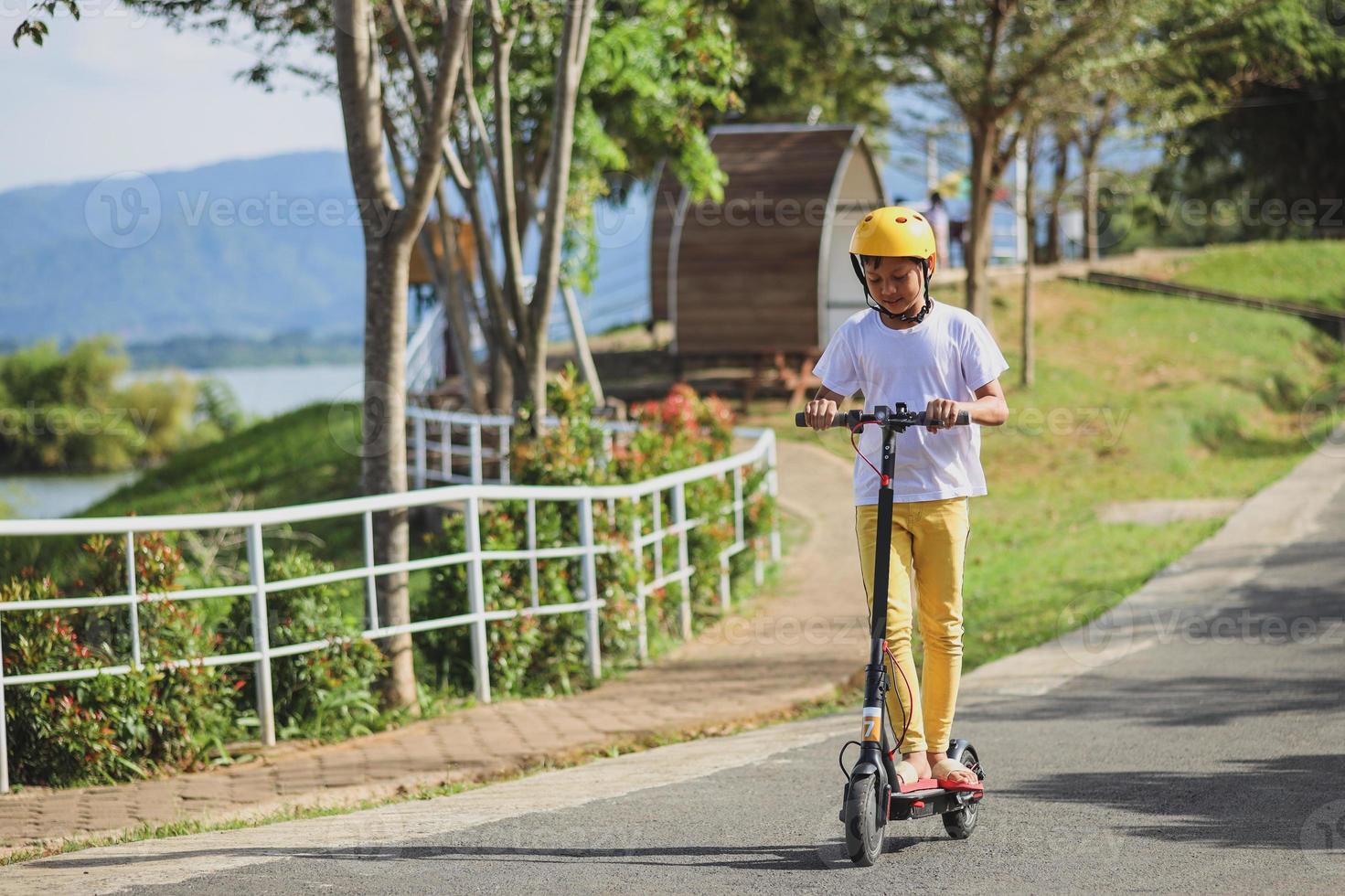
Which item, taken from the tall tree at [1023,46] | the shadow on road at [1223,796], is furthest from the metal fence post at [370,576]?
the tall tree at [1023,46]

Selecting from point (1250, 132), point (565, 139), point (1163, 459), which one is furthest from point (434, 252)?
point (1250, 132)

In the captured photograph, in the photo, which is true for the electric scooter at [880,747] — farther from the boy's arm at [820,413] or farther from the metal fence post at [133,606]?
the metal fence post at [133,606]

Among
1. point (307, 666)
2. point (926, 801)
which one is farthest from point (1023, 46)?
point (926, 801)

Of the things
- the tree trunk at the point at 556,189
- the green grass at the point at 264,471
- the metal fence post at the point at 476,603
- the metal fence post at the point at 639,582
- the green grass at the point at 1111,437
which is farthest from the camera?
the green grass at the point at 264,471

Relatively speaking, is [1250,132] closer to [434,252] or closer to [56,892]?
[434,252]

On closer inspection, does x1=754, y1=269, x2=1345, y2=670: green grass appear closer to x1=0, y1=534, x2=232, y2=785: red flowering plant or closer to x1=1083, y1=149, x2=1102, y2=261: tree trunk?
x1=1083, y1=149, x2=1102, y2=261: tree trunk

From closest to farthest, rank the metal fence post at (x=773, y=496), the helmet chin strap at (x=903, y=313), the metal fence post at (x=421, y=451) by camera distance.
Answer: the helmet chin strap at (x=903, y=313) → the metal fence post at (x=773, y=496) → the metal fence post at (x=421, y=451)

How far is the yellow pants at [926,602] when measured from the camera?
4.63 m

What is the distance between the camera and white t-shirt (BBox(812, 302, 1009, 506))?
462cm

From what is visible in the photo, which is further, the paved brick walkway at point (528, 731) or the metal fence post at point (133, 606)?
the metal fence post at point (133, 606)

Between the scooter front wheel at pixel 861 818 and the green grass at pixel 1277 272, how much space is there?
2808 cm

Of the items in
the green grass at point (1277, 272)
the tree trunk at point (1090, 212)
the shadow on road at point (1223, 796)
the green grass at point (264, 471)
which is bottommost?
the green grass at point (264, 471)

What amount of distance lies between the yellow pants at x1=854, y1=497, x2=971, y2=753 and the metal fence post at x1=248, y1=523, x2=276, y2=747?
3.40 meters

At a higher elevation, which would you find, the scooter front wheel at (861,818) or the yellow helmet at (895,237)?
the yellow helmet at (895,237)
